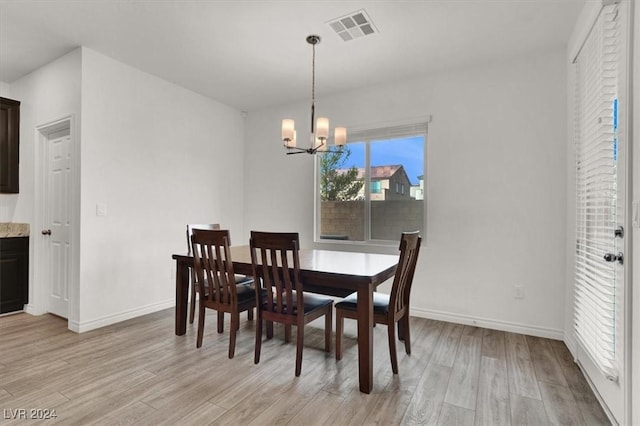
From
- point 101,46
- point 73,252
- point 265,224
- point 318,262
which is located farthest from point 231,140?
point 318,262

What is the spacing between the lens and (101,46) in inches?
123

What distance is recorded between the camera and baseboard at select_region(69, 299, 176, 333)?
311cm

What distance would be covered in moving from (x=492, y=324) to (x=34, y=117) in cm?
525

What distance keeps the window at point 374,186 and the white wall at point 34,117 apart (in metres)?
2.76

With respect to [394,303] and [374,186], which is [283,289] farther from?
[374,186]

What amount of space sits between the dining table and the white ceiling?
6.25 feet

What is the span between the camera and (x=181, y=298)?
302 centimetres

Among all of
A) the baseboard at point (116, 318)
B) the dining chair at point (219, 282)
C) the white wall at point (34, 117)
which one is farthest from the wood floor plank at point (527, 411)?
the white wall at point (34, 117)

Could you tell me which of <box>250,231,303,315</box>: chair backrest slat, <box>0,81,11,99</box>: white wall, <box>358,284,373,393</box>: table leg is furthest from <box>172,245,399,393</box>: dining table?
<box>0,81,11,99</box>: white wall

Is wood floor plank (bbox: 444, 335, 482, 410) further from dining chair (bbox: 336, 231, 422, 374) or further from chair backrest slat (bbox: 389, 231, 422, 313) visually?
chair backrest slat (bbox: 389, 231, 422, 313)

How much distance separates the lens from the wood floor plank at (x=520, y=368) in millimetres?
2117

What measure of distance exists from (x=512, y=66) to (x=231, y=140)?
11.5 ft

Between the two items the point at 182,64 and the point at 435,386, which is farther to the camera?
the point at 182,64

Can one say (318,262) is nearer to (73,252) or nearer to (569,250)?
(569,250)
